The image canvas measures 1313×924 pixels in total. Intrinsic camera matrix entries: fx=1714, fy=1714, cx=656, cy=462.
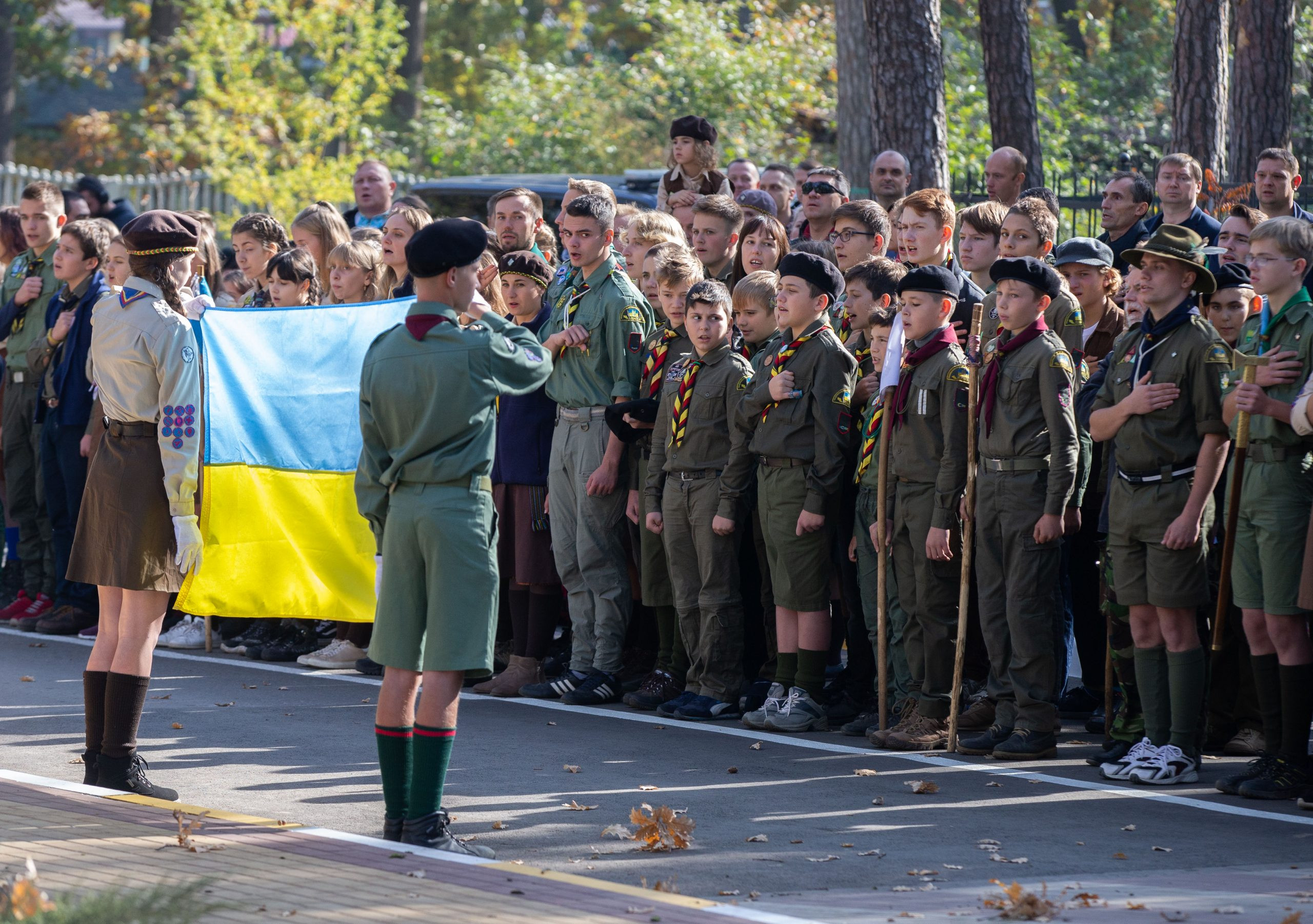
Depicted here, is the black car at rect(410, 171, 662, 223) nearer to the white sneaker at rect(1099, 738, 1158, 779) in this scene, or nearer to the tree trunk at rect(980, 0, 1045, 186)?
the tree trunk at rect(980, 0, 1045, 186)

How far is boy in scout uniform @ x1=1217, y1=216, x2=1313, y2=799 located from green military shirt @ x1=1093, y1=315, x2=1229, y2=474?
0.09 meters

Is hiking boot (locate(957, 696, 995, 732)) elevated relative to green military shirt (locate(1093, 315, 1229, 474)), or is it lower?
lower

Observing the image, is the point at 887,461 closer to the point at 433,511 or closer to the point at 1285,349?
the point at 1285,349

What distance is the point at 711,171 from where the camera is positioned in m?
12.5

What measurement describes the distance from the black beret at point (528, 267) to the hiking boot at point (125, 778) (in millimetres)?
4059

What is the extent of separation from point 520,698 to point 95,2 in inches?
1430

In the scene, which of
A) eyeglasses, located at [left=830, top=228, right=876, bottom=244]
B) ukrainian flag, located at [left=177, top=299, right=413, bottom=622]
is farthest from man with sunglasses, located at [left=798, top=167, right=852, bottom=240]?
ukrainian flag, located at [left=177, top=299, right=413, bottom=622]

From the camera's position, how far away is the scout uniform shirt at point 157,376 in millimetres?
7043

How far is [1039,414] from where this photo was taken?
802cm

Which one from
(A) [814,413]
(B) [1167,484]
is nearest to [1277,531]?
(B) [1167,484]

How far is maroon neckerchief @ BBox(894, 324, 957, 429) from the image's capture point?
27.6 ft

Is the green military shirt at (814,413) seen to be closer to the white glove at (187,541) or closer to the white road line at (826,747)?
the white road line at (826,747)

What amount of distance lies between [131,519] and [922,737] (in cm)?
382

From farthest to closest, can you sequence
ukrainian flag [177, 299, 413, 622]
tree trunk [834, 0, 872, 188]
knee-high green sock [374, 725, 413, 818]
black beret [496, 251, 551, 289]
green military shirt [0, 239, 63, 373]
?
1. tree trunk [834, 0, 872, 188]
2. green military shirt [0, 239, 63, 373]
3. black beret [496, 251, 551, 289]
4. ukrainian flag [177, 299, 413, 622]
5. knee-high green sock [374, 725, 413, 818]
